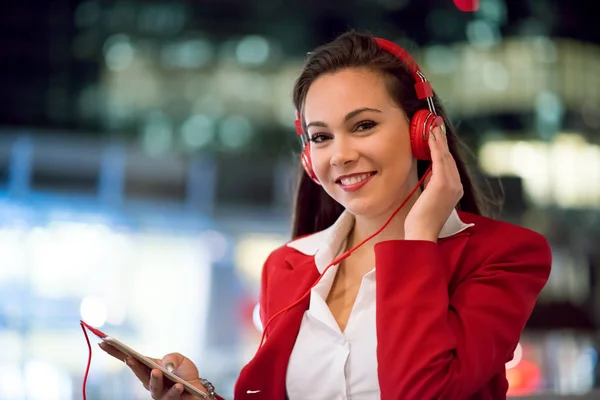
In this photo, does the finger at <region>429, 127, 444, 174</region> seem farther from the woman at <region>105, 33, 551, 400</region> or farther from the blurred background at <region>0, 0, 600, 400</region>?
the blurred background at <region>0, 0, 600, 400</region>

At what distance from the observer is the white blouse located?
1282 millimetres

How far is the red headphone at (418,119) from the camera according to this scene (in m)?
1.32

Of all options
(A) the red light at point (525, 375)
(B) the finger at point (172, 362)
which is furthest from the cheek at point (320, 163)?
(A) the red light at point (525, 375)

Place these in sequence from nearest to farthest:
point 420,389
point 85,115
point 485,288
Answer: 1. point 420,389
2. point 485,288
3. point 85,115

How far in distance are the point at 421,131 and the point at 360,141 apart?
0.12 m

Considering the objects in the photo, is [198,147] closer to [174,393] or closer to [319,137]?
[319,137]

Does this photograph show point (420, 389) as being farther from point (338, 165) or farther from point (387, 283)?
point (338, 165)

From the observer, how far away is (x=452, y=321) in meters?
Answer: 1.21

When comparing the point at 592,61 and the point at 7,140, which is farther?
the point at 592,61

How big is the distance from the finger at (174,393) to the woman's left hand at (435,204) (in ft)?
1.64

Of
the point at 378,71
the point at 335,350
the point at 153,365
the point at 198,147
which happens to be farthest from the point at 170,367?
the point at 198,147

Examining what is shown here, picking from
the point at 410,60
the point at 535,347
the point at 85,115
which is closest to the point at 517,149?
the point at 535,347

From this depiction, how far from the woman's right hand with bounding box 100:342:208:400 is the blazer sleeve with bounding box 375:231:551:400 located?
1.31 feet

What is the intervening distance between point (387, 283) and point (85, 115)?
7.13 m
